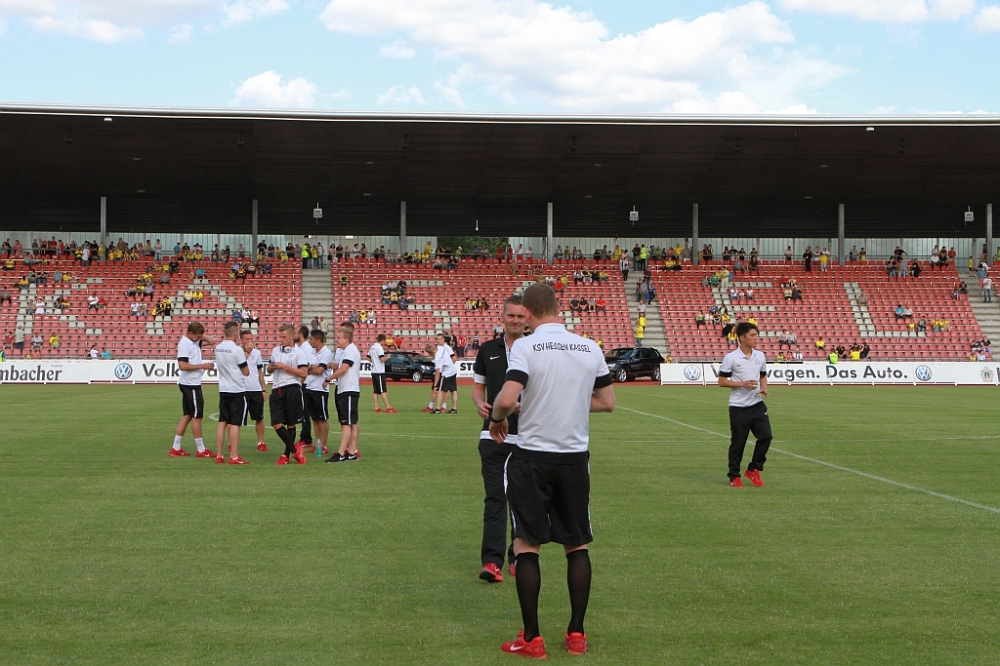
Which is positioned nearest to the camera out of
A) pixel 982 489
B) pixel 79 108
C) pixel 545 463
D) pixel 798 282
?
pixel 545 463

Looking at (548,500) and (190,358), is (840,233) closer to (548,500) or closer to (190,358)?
(190,358)

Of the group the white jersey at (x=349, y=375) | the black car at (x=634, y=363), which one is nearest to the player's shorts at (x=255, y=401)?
the white jersey at (x=349, y=375)

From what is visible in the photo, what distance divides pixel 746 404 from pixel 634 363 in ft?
106

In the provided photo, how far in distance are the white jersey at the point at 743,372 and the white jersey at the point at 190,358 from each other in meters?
7.71

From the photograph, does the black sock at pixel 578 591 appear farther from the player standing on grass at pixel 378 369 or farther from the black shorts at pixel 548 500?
the player standing on grass at pixel 378 369

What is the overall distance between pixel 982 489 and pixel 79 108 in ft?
129

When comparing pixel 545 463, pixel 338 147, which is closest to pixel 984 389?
pixel 338 147

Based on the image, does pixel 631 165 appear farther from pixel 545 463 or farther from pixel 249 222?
pixel 545 463

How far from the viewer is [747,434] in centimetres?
1220

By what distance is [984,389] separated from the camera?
36.9 m

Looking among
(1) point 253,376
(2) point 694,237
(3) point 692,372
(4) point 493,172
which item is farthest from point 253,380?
(2) point 694,237

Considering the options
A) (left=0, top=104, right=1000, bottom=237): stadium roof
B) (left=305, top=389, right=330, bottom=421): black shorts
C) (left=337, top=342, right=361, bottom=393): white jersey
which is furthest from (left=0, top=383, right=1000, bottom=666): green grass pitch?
(left=0, top=104, right=1000, bottom=237): stadium roof

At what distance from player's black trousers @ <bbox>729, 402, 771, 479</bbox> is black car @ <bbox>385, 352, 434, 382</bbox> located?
3170 centimetres

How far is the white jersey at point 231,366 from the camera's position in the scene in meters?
13.9
